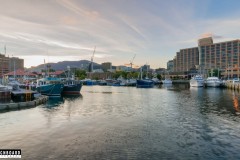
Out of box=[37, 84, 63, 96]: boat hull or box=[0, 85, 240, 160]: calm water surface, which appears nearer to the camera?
box=[0, 85, 240, 160]: calm water surface

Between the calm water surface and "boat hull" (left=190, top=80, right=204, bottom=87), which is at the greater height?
"boat hull" (left=190, top=80, right=204, bottom=87)

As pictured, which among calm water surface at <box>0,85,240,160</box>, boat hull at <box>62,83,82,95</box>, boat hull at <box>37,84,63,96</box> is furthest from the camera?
boat hull at <box>62,83,82,95</box>

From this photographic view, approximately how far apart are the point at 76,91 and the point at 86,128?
7215cm

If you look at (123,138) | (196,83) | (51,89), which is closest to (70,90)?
(51,89)

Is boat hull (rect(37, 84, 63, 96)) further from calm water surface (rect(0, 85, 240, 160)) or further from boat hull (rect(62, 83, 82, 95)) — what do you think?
calm water surface (rect(0, 85, 240, 160))

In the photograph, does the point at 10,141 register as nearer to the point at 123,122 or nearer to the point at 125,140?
the point at 125,140

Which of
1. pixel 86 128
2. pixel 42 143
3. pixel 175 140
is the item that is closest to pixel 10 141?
pixel 42 143

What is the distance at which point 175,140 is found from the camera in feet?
84.7

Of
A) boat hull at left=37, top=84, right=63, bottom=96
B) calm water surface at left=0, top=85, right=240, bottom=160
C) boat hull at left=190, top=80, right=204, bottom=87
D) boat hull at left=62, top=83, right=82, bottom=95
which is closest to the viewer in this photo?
calm water surface at left=0, top=85, right=240, bottom=160

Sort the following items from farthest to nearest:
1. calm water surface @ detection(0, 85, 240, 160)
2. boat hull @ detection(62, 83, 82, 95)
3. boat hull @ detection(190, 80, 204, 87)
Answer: boat hull @ detection(190, 80, 204, 87) < boat hull @ detection(62, 83, 82, 95) < calm water surface @ detection(0, 85, 240, 160)

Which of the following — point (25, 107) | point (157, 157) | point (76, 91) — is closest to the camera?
point (157, 157)

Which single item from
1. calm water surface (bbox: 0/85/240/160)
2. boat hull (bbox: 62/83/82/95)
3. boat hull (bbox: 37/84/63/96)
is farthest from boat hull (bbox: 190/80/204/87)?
calm water surface (bbox: 0/85/240/160)

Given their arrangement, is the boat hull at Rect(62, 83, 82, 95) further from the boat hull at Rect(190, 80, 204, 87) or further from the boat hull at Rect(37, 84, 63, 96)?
the boat hull at Rect(190, 80, 204, 87)

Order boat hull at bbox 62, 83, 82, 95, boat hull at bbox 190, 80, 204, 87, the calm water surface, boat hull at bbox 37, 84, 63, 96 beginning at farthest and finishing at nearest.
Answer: boat hull at bbox 190, 80, 204, 87 < boat hull at bbox 62, 83, 82, 95 < boat hull at bbox 37, 84, 63, 96 < the calm water surface
